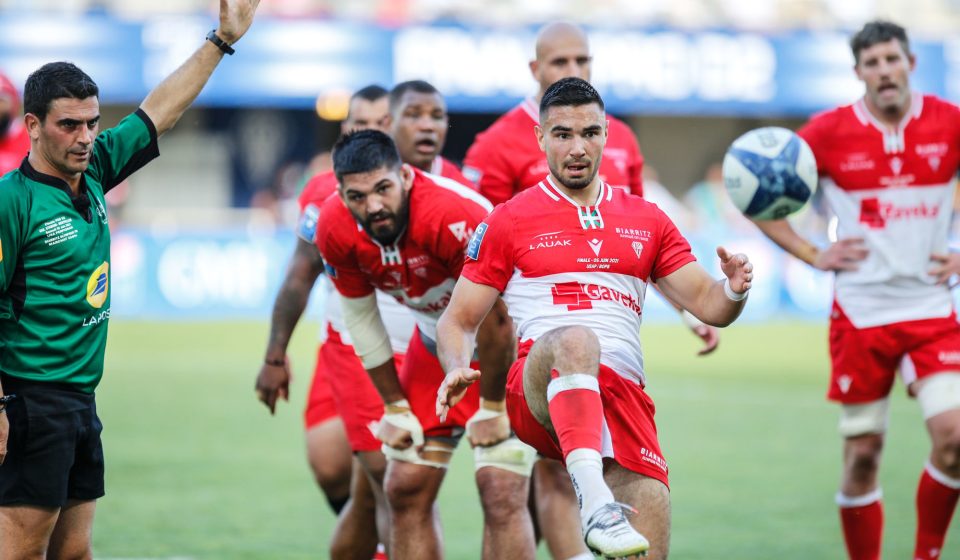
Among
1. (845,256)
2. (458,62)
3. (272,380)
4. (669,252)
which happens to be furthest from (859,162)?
(458,62)

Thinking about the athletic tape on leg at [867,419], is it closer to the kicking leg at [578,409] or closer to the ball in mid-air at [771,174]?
the ball in mid-air at [771,174]

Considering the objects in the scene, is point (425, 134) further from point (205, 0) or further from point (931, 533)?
point (205, 0)

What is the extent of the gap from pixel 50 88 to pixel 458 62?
20726 mm

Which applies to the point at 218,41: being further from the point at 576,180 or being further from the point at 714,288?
the point at 714,288

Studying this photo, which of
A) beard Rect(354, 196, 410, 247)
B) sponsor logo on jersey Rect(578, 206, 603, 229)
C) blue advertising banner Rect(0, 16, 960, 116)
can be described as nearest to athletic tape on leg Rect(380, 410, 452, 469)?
beard Rect(354, 196, 410, 247)

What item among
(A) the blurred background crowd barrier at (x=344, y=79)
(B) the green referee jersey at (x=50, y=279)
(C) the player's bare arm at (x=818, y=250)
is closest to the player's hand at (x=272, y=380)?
(B) the green referee jersey at (x=50, y=279)

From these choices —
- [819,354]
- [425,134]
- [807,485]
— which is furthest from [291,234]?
[425,134]

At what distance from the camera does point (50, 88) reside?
498cm

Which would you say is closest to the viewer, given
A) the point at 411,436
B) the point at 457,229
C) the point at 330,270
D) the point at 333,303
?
the point at 457,229

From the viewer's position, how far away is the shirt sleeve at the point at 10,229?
487 cm

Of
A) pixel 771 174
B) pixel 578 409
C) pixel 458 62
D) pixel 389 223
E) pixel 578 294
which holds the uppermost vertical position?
pixel 458 62

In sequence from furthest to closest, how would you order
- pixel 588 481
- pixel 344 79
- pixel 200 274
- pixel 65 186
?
pixel 344 79 < pixel 200 274 < pixel 65 186 < pixel 588 481

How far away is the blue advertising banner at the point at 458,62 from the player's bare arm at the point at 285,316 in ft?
56.8

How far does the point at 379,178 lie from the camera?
584 centimetres
